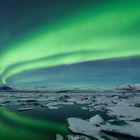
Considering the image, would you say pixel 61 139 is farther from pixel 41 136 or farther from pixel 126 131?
pixel 126 131

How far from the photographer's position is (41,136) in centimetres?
615

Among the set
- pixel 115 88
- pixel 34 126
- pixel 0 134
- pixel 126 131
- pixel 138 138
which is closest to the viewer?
pixel 138 138

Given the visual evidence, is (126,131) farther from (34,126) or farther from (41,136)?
(34,126)

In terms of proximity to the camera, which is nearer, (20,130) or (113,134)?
(113,134)

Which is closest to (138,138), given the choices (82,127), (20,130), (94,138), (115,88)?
(94,138)

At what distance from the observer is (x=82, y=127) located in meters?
6.00

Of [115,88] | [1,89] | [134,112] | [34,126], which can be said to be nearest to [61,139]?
[34,126]

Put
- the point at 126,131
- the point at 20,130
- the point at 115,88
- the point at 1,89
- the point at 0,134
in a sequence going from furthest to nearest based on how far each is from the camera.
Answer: the point at 115,88 < the point at 1,89 < the point at 20,130 < the point at 0,134 < the point at 126,131

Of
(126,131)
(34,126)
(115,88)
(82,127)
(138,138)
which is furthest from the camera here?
(115,88)

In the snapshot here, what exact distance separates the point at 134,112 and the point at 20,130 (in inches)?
164

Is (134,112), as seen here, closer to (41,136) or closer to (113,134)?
(113,134)

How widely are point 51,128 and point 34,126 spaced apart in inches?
29.7

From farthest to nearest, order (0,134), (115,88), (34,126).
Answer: (115,88) < (34,126) < (0,134)

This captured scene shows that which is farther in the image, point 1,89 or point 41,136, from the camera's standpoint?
point 1,89
